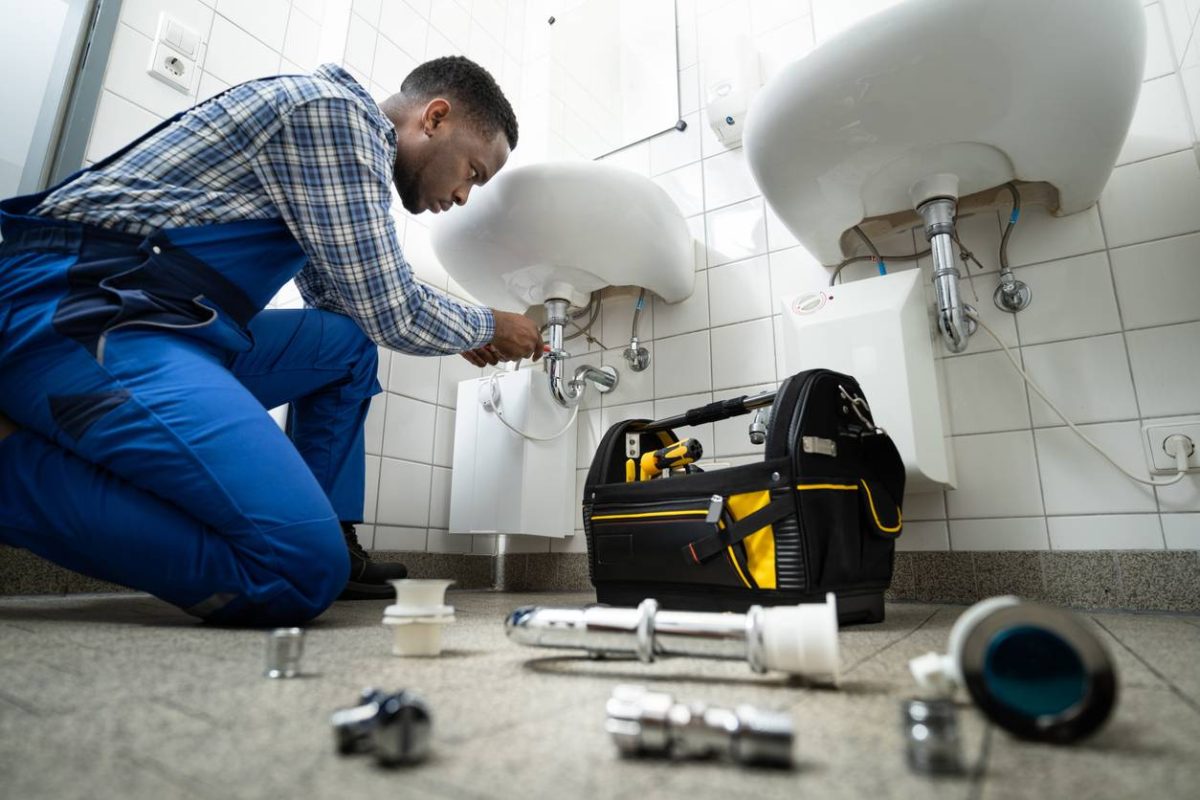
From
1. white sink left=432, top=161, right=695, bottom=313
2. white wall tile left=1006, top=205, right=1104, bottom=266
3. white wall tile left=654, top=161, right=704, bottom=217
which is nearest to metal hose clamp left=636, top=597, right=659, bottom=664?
white sink left=432, top=161, right=695, bottom=313

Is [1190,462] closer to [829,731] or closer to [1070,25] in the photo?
[1070,25]

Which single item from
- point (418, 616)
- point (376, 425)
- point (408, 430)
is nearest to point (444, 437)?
point (408, 430)

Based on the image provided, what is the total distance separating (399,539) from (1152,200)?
173 cm

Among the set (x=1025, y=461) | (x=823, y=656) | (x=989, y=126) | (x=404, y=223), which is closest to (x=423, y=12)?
(x=404, y=223)

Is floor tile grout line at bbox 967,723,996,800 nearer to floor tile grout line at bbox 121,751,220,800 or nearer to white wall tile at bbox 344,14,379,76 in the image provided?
floor tile grout line at bbox 121,751,220,800

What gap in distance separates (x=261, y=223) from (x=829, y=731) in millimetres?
938

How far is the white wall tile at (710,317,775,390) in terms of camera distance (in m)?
1.53

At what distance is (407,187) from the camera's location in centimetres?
121

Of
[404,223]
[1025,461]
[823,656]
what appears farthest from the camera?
[404,223]

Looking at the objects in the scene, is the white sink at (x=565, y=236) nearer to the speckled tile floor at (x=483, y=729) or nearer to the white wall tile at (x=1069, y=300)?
the white wall tile at (x=1069, y=300)

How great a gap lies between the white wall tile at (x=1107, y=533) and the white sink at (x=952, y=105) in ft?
1.87

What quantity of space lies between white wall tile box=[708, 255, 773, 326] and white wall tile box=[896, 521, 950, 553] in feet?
1.84

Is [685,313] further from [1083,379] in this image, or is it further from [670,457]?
[1083,379]

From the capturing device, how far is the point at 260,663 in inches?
23.1
